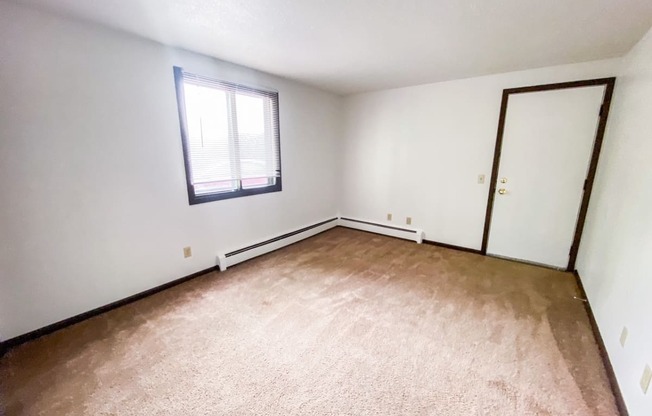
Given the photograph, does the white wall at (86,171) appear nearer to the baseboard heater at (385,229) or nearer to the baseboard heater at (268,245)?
the baseboard heater at (268,245)

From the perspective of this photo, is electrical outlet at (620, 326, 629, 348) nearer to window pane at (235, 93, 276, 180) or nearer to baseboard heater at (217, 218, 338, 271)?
baseboard heater at (217, 218, 338, 271)

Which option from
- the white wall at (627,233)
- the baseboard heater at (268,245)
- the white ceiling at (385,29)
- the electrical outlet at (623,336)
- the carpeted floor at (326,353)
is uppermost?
the white ceiling at (385,29)

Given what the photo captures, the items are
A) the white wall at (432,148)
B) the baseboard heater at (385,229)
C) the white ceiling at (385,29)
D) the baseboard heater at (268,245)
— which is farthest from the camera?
the baseboard heater at (385,229)

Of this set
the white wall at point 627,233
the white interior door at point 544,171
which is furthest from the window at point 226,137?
the white wall at point 627,233

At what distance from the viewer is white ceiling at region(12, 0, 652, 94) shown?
5.42ft

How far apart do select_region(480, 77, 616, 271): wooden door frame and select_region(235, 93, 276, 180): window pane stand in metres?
2.85

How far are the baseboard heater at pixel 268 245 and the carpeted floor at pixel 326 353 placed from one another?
0.31 meters

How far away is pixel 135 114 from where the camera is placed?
7.30 ft

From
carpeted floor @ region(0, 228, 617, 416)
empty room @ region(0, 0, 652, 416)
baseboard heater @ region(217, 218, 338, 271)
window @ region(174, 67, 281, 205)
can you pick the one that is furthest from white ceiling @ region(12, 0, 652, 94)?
carpeted floor @ region(0, 228, 617, 416)

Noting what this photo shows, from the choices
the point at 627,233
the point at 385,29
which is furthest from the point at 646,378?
the point at 385,29

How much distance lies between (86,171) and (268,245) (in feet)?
6.59

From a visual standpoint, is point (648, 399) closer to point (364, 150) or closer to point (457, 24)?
point (457, 24)

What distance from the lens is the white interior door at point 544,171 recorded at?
2.75 meters

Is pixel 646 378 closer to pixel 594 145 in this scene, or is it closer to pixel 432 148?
pixel 594 145
